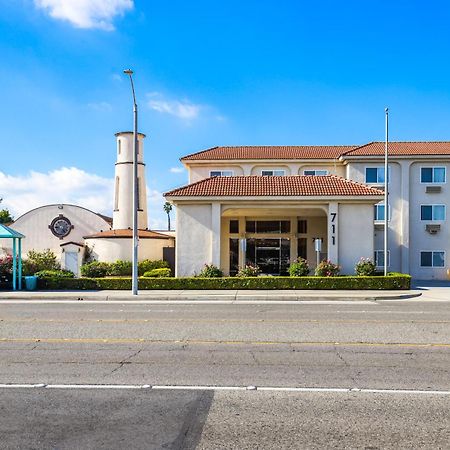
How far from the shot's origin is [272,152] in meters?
43.6

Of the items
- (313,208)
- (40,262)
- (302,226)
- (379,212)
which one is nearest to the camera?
(313,208)

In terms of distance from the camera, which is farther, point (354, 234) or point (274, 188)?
point (274, 188)

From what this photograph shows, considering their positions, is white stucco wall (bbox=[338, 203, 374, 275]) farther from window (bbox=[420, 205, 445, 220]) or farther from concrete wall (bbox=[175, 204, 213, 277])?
window (bbox=[420, 205, 445, 220])

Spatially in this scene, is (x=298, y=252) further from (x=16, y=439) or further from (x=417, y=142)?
(x=16, y=439)

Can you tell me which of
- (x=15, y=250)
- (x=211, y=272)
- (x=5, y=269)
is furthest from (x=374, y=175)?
(x=5, y=269)

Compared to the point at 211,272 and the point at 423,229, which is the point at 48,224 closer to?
the point at 211,272

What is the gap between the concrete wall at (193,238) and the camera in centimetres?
3003

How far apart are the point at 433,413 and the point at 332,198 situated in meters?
24.0

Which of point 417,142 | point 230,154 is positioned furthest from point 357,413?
point 417,142

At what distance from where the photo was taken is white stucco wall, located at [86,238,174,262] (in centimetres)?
3866

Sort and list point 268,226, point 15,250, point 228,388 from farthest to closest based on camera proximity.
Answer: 1. point 268,226
2. point 15,250
3. point 228,388

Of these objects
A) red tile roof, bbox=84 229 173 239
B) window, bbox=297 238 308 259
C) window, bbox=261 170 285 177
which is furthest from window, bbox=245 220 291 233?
red tile roof, bbox=84 229 173 239

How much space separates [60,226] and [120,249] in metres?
8.86

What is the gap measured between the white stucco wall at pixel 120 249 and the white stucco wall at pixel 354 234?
16.0 metres
